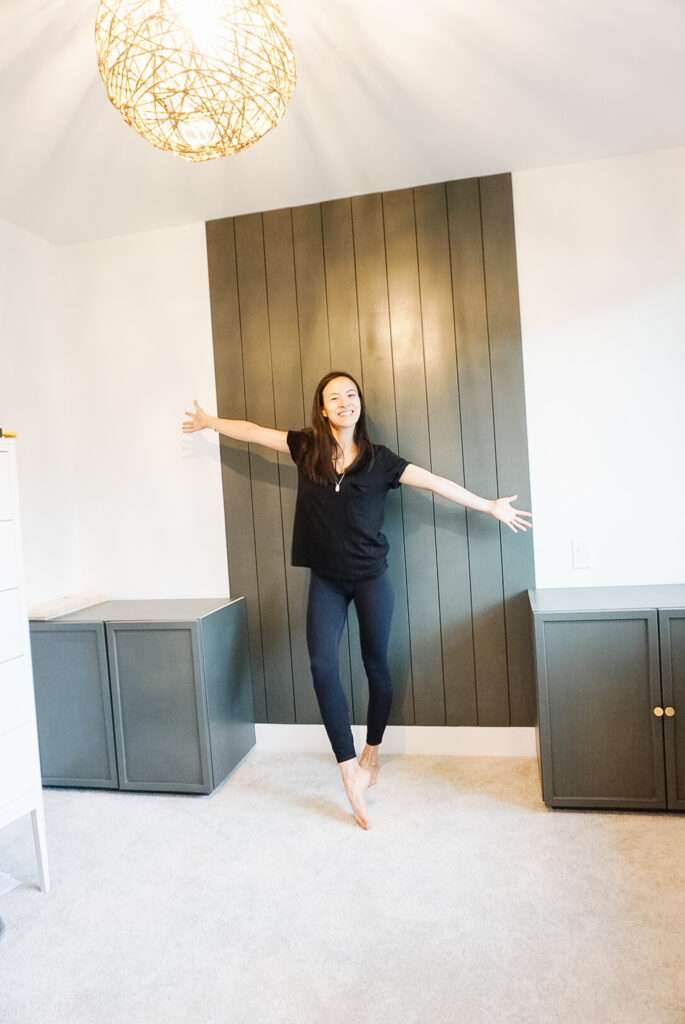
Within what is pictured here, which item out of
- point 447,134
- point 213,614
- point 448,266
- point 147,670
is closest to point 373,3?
point 447,134

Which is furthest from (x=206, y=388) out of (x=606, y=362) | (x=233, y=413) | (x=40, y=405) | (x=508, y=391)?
(x=606, y=362)

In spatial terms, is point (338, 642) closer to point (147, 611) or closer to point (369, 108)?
point (147, 611)

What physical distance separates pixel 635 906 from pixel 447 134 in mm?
2544

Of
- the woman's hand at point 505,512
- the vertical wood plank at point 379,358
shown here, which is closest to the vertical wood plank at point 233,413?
the vertical wood plank at point 379,358

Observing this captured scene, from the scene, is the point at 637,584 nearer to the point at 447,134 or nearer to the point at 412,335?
the point at 412,335

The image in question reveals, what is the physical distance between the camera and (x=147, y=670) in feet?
9.38

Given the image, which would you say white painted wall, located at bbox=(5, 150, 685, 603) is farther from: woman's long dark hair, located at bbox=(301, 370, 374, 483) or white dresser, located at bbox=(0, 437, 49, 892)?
white dresser, located at bbox=(0, 437, 49, 892)

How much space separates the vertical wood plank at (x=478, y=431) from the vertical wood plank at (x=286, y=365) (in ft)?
2.33

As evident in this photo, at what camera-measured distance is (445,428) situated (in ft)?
9.89

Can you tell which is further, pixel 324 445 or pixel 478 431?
pixel 478 431

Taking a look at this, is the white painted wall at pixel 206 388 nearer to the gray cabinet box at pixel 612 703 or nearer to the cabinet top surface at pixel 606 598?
the cabinet top surface at pixel 606 598

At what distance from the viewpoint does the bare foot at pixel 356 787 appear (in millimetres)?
2498

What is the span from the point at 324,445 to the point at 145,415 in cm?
103

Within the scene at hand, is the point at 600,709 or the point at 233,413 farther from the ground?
the point at 233,413
